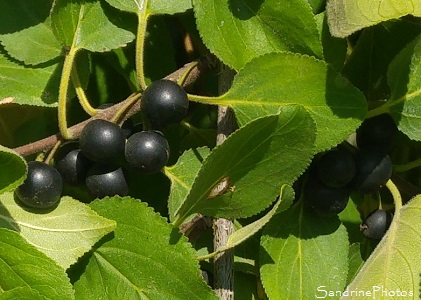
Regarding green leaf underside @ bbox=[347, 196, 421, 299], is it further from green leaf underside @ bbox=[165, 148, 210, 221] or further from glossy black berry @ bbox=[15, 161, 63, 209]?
glossy black berry @ bbox=[15, 161, 63, 209]

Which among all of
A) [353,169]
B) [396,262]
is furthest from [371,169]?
[396,262]

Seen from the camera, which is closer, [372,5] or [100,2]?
[372,5]

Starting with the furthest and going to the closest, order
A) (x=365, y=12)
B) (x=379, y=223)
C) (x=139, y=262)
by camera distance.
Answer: (x=379, y=223) < (x=139, y=262) < (x=365, y=12)

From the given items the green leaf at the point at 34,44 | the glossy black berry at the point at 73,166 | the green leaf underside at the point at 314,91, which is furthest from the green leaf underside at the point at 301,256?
the green leaf at the point at 34,44

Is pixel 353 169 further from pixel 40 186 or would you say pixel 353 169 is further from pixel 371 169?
pixel 40 186

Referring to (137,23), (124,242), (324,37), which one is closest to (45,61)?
(137,23)

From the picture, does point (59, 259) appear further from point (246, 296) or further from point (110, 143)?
point (246, 296)
